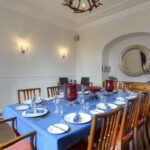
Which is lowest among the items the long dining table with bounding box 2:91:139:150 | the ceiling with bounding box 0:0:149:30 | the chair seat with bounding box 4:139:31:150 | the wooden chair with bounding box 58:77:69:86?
the chair seat with bounding box 4:139:31:150

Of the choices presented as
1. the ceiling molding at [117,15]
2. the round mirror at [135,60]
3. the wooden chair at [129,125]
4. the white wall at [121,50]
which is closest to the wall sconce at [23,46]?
the ceiling molding at [117,15]

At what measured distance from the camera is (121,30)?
146 inches

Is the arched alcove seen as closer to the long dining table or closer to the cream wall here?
the cream wall

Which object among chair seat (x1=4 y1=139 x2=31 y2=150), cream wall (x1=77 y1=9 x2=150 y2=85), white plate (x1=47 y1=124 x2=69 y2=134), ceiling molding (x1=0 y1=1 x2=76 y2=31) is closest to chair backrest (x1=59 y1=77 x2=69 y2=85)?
cream wall (x1=77 y1=9 x2=150 y2=85)

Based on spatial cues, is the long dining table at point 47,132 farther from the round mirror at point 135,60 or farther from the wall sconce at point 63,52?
the wall sconce at point 63,52

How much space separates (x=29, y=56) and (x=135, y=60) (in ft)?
11.2

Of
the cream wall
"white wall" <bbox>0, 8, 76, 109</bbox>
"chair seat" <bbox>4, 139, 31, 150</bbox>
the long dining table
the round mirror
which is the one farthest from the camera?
the round mirror

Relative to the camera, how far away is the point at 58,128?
1016 mm

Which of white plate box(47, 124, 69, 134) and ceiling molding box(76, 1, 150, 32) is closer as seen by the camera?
white plate box(47, 124, 69, 134)

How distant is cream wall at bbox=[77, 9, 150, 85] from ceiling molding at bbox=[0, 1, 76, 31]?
0.61m

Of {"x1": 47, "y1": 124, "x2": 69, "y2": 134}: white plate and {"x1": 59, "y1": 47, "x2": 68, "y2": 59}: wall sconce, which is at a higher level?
{"x1": 59, "y1": 47, "x2": 68, "y2": 59}: wall sconce

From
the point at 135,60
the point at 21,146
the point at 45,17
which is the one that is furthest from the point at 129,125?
the point at 45,17

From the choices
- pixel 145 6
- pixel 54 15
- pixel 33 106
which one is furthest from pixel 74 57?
→ pixel 33 106

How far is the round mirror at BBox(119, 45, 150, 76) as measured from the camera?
3.60m
